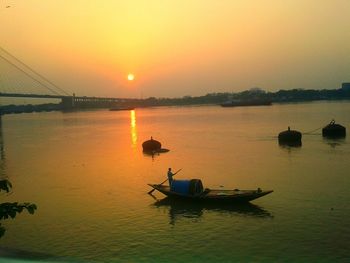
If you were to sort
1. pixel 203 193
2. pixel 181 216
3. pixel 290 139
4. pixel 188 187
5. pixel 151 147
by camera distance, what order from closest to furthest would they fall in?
1. pixel 181 216
2. pixel 203 193
3. pixel 188 187
4. pixel 151 147
5. pixel 290 139

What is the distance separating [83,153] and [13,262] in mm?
43658

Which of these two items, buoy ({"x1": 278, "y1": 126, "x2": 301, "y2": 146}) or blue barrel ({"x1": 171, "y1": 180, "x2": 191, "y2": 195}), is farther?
buoy ({"x1": 278, "y1": 126, "x2": 301, "y2": 146})

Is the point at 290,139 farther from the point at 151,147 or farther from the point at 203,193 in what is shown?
the point at 203,193

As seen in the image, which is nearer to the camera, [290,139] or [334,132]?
[290,139]

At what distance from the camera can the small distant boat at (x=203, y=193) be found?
64.4ft

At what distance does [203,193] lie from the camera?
20.4m

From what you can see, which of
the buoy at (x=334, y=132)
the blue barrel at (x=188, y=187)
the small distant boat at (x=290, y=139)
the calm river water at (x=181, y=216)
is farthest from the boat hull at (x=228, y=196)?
the buoy at (x=334, y=132)

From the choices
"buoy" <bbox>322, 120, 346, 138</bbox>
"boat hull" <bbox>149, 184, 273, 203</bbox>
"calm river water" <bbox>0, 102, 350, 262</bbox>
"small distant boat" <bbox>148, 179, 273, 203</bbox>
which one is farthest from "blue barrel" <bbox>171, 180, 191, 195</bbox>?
"buoy" <bbox>322, 120, 346, 138</bbox>

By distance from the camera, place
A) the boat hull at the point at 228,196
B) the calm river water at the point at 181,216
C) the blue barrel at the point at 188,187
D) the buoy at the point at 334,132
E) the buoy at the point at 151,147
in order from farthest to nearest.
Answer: the buoy at the point at 334,132, the buoy at the point at 151,147, the blue barrel at the point at 188,187, the boat hull at the point at 228,196, the calm river water at the point at 181,216

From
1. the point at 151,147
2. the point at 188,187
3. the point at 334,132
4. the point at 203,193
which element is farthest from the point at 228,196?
the point at 334,132

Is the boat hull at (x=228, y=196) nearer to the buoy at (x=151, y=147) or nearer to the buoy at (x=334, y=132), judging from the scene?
the buoy at (x=151, y=147)

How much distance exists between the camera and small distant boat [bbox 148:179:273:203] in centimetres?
1962

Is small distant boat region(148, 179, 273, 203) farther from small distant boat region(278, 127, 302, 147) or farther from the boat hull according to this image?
small distant boat region(278, 127, 302, 147)

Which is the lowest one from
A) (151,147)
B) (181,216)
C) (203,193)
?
(151,147)
